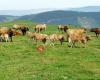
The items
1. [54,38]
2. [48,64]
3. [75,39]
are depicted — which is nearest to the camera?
[48,64]

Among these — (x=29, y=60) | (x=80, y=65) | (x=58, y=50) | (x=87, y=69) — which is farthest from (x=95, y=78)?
(x=58, y=50)

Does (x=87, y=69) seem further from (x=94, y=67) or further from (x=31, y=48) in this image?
(x=31, y=48)

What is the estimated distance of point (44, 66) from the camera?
94.8 ft

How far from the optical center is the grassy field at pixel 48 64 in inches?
991

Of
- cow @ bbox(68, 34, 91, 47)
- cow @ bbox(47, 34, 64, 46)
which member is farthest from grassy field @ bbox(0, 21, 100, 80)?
cow @ bbox(47, 34, 64, 46)

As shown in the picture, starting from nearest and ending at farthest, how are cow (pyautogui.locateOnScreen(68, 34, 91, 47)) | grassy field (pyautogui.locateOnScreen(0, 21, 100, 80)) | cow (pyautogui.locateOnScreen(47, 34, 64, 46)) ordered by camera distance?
grassy field (pyautogui.locateOnScreen(0, 21, 100, 80))
cow (pyautogui.locateOnScreen(68, 34, 91, 47))
cow (pyautogui.locateOnScreen(47, 34, 64, 46))

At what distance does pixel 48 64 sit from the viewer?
A: 2992 cm

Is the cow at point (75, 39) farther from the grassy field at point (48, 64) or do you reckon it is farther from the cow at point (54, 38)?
the grassy field at point (48, 64)

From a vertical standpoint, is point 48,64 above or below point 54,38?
above

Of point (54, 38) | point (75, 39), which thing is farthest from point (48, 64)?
point (54, 38)

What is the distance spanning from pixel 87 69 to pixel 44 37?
20.5 m

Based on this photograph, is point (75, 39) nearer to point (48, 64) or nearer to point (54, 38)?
point (54, 38)

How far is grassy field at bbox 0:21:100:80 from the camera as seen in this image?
991 inches

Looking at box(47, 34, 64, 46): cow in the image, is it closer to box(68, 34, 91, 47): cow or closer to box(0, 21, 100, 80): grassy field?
box(68, 34, 91, 47): cow
